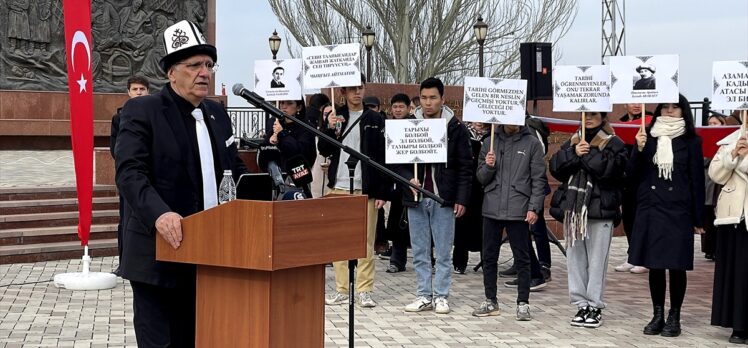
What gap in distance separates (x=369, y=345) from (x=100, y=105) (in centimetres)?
2126

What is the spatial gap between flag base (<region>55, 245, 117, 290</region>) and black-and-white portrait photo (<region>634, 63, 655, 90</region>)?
556 cm

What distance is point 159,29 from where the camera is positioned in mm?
29625

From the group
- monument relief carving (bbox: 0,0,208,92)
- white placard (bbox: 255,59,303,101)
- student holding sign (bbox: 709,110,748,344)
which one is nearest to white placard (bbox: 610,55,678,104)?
student holding sign (bbox: 709,110,748,344)

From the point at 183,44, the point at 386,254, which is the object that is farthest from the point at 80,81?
the point at 183,44

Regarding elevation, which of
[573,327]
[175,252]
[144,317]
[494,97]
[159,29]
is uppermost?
[159,29]

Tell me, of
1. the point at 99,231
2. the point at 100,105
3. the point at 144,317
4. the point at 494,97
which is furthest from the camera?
the point at 100,105

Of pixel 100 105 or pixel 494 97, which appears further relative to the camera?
pixel 100 105

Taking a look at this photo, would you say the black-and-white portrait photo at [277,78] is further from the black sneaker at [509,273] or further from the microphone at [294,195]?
the microphone at [294,195]

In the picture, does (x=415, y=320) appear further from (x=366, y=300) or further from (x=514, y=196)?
(x=514, y=196)

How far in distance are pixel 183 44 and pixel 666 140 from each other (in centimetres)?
521

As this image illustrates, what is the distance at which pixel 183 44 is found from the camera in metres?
5.28

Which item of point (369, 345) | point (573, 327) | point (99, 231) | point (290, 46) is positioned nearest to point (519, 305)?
point (573, 327)

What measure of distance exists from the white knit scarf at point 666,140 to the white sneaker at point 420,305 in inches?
97.7

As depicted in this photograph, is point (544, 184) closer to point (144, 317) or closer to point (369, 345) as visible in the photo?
point (369, 345)
